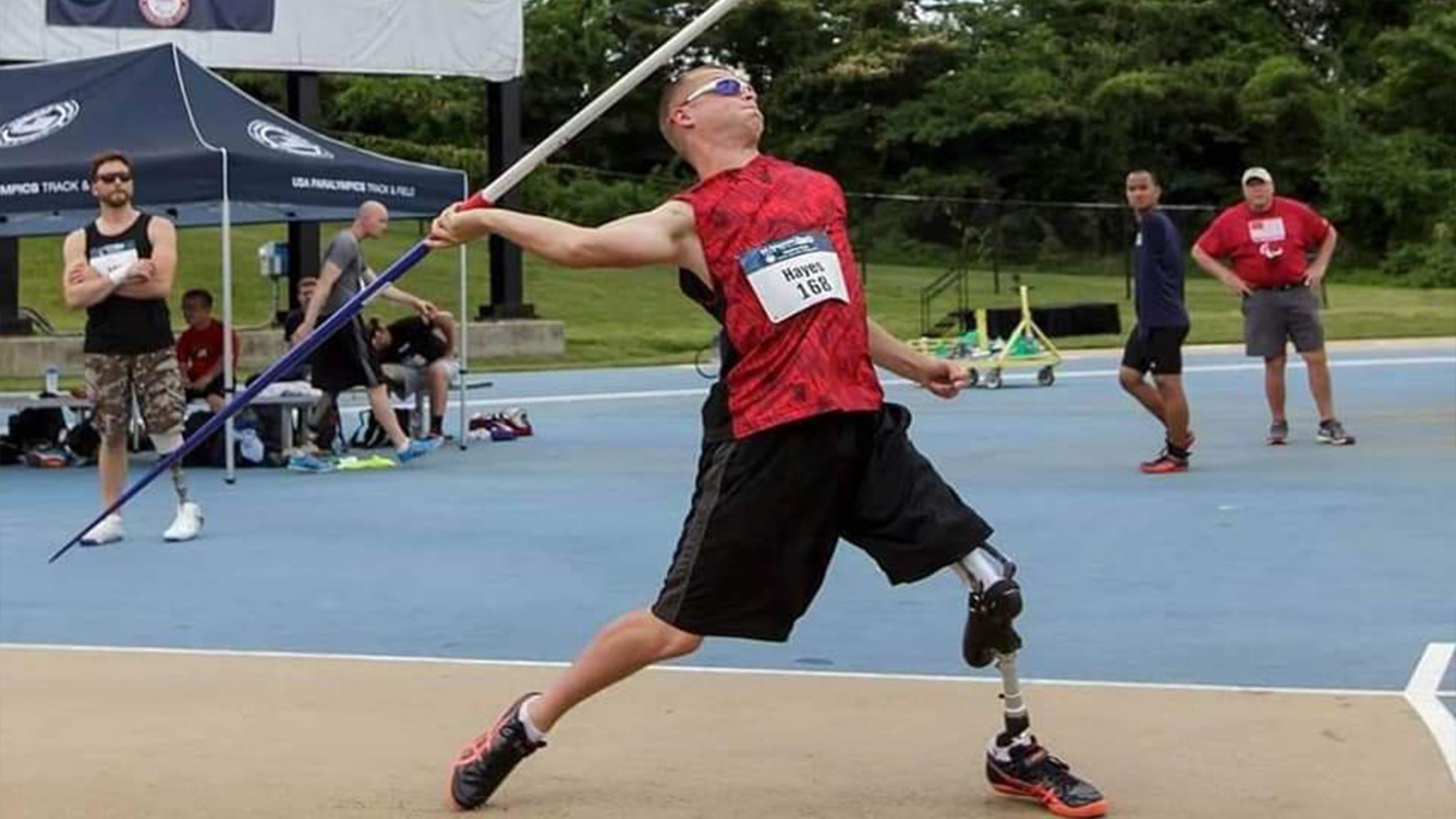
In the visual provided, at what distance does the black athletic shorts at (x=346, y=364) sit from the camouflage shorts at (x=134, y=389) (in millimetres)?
Answer: 3864

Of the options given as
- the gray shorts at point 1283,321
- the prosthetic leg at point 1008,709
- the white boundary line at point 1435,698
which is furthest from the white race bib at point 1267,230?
the prosthetic leg at point 1008,709

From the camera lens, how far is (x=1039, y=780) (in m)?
5.46

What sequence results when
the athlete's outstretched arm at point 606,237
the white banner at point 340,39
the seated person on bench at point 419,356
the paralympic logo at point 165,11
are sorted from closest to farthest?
1. the athlete's outstretched arm at point 606,237
2. the seated person on bench at point 419,356
3. the white banner at point 340,39
4. the paralympic logo at point 165,11

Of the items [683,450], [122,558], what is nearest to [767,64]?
[683,450]

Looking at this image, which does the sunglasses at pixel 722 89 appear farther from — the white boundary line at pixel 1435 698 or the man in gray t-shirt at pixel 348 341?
the man in gray t-shirt at pixel 348 341

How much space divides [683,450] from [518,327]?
13797 mm

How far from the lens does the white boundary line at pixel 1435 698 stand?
6.02 m

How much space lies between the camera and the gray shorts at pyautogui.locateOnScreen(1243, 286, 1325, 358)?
15188 millimetres

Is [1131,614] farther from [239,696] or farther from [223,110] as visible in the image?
[223,110]

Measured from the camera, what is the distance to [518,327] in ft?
96.0

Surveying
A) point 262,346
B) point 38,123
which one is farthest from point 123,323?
point 262,346

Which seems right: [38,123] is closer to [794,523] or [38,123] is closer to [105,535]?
[105,535]

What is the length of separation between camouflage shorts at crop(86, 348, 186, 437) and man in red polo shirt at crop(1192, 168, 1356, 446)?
715cm

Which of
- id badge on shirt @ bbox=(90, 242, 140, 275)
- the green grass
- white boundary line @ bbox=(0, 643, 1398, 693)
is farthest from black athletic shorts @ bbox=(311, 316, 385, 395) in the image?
the green grass
